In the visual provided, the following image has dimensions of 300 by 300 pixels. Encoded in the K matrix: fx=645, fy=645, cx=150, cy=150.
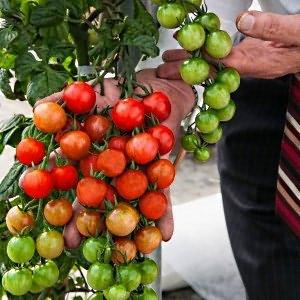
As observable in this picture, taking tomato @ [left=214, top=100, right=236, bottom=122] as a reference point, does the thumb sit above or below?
above

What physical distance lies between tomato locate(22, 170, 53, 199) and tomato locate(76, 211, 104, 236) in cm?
4

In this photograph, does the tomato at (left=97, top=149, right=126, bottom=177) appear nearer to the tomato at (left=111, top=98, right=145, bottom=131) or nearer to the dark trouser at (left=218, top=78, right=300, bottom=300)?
the tomato at (left=111, top=98, right=145, bottom=131)

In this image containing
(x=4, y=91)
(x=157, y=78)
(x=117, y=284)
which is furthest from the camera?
(x=4, y=91)

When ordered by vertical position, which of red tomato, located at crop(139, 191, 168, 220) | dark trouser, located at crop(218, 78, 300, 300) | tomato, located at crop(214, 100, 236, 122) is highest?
tomato, located at crop(214, 100, 236, 122)

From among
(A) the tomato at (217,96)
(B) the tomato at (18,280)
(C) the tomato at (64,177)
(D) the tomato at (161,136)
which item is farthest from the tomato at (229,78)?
(B) the tomato at (18,280)

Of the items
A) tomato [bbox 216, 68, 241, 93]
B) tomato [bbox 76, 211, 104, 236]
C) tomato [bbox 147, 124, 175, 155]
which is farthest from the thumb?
tomato [bbox 76, 211, 104, 236]

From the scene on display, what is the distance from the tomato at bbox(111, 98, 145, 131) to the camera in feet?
2.20

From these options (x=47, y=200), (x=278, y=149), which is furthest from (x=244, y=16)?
(x=278, y=149)

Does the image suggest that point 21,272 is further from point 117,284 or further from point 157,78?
point 157,78

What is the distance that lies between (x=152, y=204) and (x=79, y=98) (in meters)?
0.14

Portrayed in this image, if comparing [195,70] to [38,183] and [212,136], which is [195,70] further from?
[38,183]

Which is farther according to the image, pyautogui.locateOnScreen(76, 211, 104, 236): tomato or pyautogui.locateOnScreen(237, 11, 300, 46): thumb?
pyautogui.locateOnScreen(237, 11, 300, 46): thumb

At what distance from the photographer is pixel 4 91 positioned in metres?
1.05

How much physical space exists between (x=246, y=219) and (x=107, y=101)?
655 millimetres
